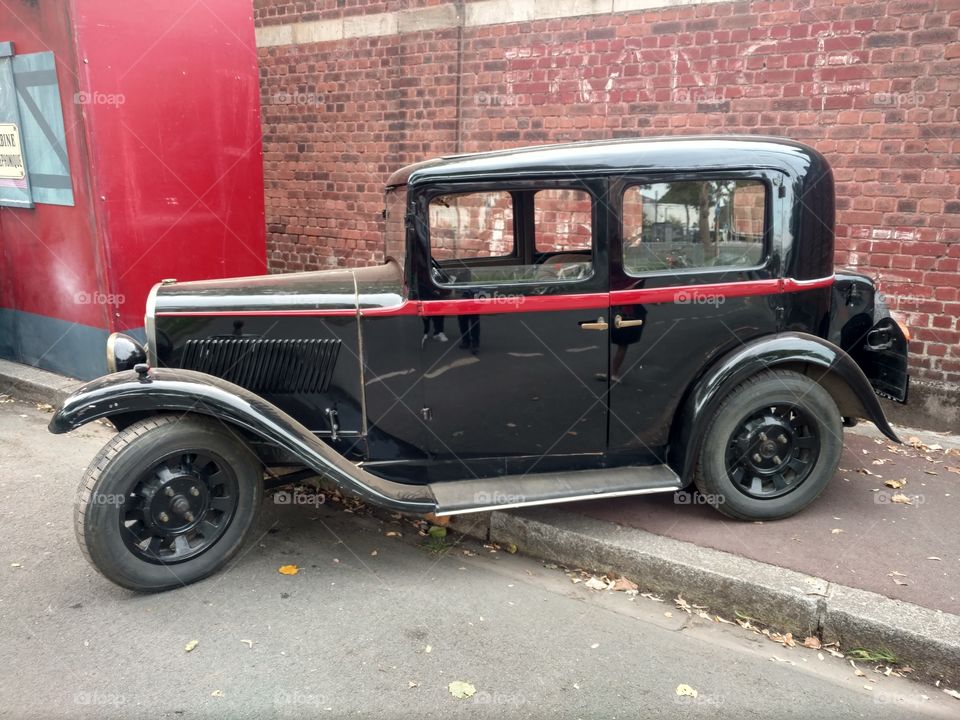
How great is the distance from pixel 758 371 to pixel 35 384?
560cm

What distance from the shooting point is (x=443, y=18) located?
6785 millimetres

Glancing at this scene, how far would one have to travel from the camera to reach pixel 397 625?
319 cm

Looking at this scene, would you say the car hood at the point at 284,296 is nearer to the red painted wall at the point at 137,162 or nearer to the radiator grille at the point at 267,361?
the radiator grille at the point at 267,361

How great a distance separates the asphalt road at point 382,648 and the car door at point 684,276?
1085 mm

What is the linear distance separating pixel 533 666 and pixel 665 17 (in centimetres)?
486

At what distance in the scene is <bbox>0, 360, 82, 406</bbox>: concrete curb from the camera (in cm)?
597

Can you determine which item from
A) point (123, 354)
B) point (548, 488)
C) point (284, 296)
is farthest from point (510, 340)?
point (123, 354)

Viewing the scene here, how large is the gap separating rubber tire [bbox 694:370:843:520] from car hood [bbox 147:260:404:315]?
1744 millimetres

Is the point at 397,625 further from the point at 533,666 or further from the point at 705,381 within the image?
the point at 705,381

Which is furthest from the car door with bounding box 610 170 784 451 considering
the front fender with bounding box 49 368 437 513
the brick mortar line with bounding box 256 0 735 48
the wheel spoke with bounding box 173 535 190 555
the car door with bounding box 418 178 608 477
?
the brick mortar line with bounding box 256 0 735 48

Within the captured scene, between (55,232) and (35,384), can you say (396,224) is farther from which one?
(35,384)

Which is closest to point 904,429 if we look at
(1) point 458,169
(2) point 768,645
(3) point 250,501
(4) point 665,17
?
(2) point 768,645

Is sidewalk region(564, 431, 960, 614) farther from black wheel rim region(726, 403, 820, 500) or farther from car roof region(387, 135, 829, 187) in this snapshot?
car roof region(387, 135, 829, 187)

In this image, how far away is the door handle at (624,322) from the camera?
3.59m
